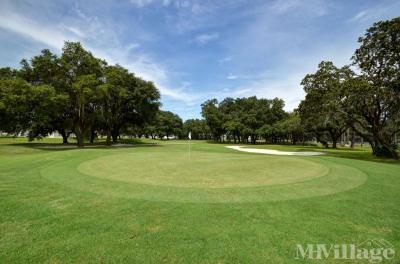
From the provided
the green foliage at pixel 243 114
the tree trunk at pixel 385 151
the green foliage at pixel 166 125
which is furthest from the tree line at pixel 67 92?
the green foliage at pixel 166 125

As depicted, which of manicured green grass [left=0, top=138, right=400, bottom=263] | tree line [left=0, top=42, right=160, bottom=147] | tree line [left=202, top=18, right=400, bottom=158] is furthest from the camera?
tree line [left=0, top=42, right=160, bottom=147]

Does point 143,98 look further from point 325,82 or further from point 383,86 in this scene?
point 383,86

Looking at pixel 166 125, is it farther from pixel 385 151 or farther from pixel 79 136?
pixel 385 151

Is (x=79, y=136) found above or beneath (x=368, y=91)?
beneath

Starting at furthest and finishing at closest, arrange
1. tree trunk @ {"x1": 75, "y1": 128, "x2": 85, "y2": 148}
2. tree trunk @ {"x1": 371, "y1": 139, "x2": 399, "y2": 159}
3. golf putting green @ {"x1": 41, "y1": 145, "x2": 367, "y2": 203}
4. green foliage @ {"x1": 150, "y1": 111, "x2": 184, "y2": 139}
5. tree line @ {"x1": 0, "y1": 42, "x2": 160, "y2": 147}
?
1. green foliage @ {"x1": 150, "y1": 111, "x2": 184, "y2": 139}
2. tree trunk @ {"x1": 75, "y1": 128, "x2": 85, "y2": 148}
3. tree line @ {"x1": 0, "y1": 42, "x2": 160, "y2": 147}
4. tree trunk @ {"x1": 371, "y1": 139, "x2": 399, "y2": 159}
5. golf putting green @ {"x1": 41, "y1": 145, "x2": 367, "y2": 203}

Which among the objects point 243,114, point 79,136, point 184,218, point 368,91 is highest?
point 243,114

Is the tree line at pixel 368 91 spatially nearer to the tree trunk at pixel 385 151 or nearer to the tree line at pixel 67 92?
the tree trunk at pixel 385 151

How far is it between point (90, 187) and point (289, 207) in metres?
6.62

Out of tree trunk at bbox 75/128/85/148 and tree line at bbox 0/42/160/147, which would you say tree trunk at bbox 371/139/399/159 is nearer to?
tree line at bbox 0/42/160/147

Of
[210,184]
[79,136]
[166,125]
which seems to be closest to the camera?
[210,184]

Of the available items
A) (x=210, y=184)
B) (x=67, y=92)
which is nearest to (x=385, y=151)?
(x=210, y=184)

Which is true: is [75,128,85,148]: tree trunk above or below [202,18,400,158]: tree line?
below

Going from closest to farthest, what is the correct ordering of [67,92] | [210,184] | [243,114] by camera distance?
[210,184], [67,92], [243,114]

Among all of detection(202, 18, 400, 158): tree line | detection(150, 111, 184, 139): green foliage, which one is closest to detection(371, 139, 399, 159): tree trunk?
detection(202, 18, 400, 158): tree line
